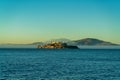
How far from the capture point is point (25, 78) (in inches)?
2265

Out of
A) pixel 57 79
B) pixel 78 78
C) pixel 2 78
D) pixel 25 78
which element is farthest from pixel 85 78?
pixel 2 78

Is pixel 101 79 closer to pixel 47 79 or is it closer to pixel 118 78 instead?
pixel 118 78

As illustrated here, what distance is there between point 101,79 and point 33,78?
445 inches

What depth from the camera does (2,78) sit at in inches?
2260

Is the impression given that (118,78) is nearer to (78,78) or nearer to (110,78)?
(110,78)

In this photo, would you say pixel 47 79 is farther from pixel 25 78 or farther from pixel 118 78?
pixel 118 78

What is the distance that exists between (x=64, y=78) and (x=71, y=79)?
1434 mm

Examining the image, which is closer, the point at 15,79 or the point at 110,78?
the point at 15,79

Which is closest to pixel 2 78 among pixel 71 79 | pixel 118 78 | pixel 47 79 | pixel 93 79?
pixel 47 79

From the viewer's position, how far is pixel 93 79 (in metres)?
57.7

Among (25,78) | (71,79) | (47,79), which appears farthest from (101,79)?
(25,78)

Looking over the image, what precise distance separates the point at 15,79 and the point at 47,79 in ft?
16.9

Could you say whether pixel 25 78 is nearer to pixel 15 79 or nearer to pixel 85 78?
pixel 15 79

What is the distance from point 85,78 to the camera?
5884 cm
